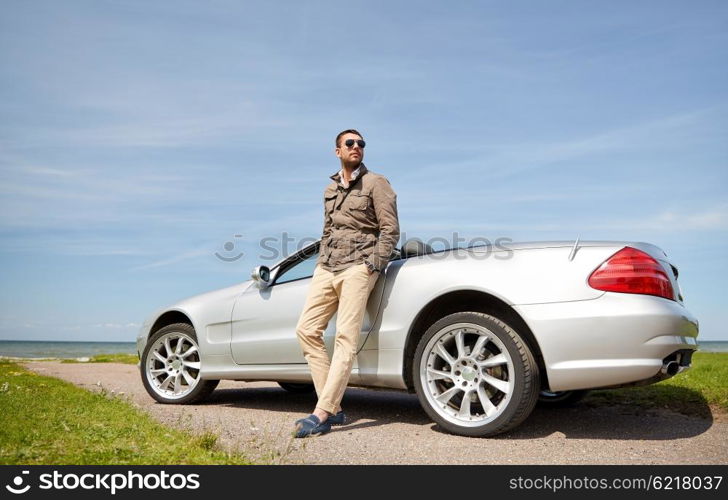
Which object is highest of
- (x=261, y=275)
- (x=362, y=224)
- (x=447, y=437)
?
(x=362, y=224)

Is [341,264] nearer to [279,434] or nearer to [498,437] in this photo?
[279,434]

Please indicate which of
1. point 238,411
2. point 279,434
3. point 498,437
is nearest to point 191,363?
point 238,411

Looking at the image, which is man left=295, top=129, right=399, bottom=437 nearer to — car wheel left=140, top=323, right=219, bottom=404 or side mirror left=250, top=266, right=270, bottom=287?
side mirror left=250, top=266, right=270, bottom=287

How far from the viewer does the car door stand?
5.39 meters

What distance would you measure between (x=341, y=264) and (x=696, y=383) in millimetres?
3874

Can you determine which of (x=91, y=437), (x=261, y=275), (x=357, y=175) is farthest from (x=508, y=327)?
(x=91, y=437)

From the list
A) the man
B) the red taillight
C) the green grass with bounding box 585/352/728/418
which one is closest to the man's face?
the man

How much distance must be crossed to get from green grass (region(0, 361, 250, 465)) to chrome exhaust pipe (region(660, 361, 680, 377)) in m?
2.56

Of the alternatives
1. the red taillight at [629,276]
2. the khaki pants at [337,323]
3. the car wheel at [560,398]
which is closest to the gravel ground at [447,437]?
the car wheel at [560,398]

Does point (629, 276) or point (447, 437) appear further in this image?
point (447, 437)

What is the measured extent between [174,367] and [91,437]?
103 inches

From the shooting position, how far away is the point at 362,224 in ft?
15.9

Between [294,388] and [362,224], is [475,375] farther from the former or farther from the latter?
[294,388]
